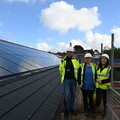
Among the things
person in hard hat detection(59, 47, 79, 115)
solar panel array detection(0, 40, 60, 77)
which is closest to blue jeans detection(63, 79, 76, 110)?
person in hard hat detection(59, 47, 79, 115)

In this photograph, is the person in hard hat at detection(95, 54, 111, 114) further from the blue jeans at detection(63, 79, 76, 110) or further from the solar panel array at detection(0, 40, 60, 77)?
the solar panel array at detection(0, 40, 60, 77)

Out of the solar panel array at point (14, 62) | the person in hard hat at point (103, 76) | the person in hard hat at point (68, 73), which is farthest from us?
the person in hard hat at point (103, 76)

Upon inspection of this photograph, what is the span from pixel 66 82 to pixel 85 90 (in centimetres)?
63

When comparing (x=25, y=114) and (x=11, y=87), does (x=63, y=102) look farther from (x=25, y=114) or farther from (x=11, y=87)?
(x=25, y=114)

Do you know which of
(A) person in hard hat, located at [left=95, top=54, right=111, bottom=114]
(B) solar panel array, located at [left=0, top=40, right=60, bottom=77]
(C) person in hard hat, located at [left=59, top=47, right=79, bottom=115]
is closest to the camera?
(B) solar panel array, located at [left=0, top=40, right=60, bottom=77]

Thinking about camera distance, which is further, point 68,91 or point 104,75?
point 104,75

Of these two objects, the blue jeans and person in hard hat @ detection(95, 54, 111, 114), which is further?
person in hard hat @ detection(95, 54, 111, 114)

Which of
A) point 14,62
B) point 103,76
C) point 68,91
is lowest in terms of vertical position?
point 68,91

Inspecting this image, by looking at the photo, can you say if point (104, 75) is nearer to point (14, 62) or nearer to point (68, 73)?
point (68, 73)

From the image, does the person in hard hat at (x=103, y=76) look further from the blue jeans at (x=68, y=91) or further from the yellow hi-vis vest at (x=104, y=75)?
the blue jeans at (x=68, y=91)

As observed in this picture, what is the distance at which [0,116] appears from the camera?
2469mm

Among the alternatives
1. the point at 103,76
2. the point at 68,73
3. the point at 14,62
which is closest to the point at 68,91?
the point at 68,73

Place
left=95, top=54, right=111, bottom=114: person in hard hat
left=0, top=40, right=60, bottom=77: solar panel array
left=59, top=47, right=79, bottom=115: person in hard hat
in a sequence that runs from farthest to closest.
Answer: left=95, top=54, right=111, bottom=114: person in hard hat
left=59, top=47, right=79, bottom=115: person in hard hat
left=0, top=40, right=60, bottom=77: solar panel array

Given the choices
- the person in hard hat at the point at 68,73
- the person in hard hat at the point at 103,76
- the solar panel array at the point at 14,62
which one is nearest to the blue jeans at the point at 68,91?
the person in hard hat at the point at 68,73
